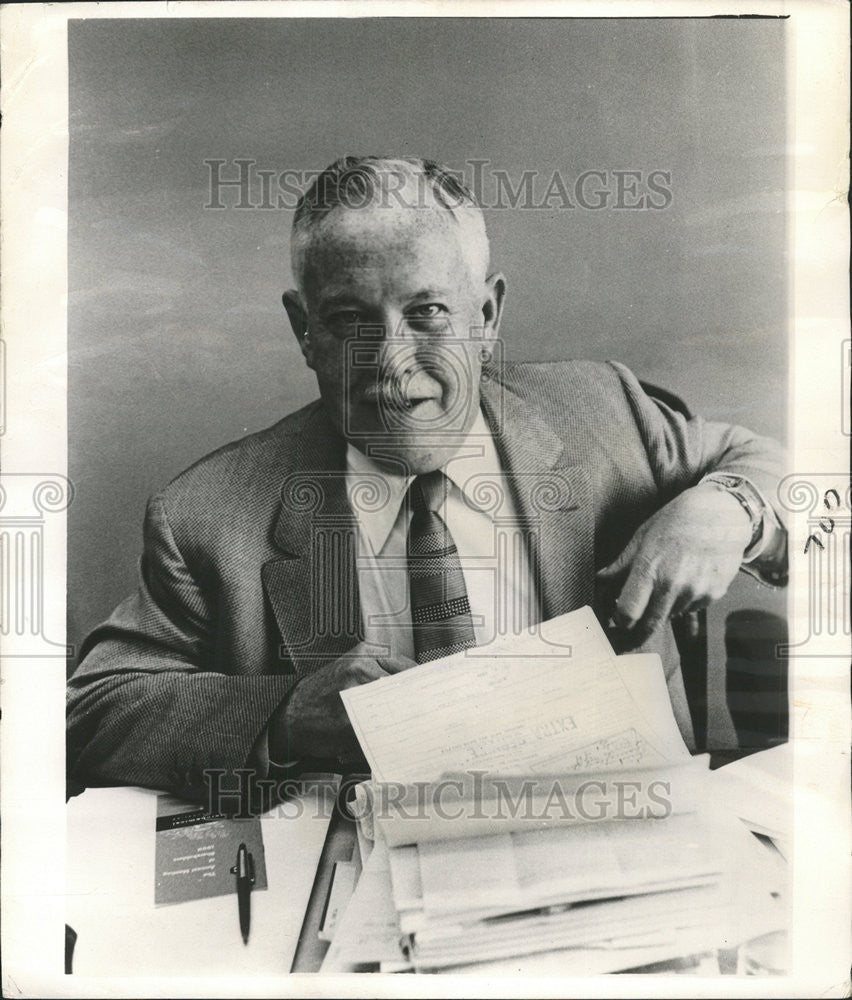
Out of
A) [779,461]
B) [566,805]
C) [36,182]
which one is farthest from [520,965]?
[36,182]

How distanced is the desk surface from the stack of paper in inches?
2.7

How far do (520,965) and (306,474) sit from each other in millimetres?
841

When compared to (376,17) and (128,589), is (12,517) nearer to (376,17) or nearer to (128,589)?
(128,589)

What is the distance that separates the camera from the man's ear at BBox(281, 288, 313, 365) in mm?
1372

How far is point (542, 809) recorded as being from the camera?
1365mm

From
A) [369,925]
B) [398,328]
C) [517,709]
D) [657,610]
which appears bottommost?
[369,925]

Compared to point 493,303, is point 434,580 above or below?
below

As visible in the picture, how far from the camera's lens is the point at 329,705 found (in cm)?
136

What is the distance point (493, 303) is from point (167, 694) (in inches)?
31.7

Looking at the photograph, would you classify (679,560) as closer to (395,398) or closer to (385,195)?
(395,398)

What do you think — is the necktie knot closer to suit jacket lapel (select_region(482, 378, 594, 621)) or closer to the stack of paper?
suit jacket lapel (select_region(482, 378, 594, 621))

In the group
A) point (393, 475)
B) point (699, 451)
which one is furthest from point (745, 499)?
point (393, 475)

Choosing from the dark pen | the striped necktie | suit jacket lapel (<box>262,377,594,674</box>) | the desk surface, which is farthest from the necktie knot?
the dark pen

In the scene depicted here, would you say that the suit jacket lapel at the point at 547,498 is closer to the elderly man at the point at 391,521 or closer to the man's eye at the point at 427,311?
the elderly man at the point at 391,521
